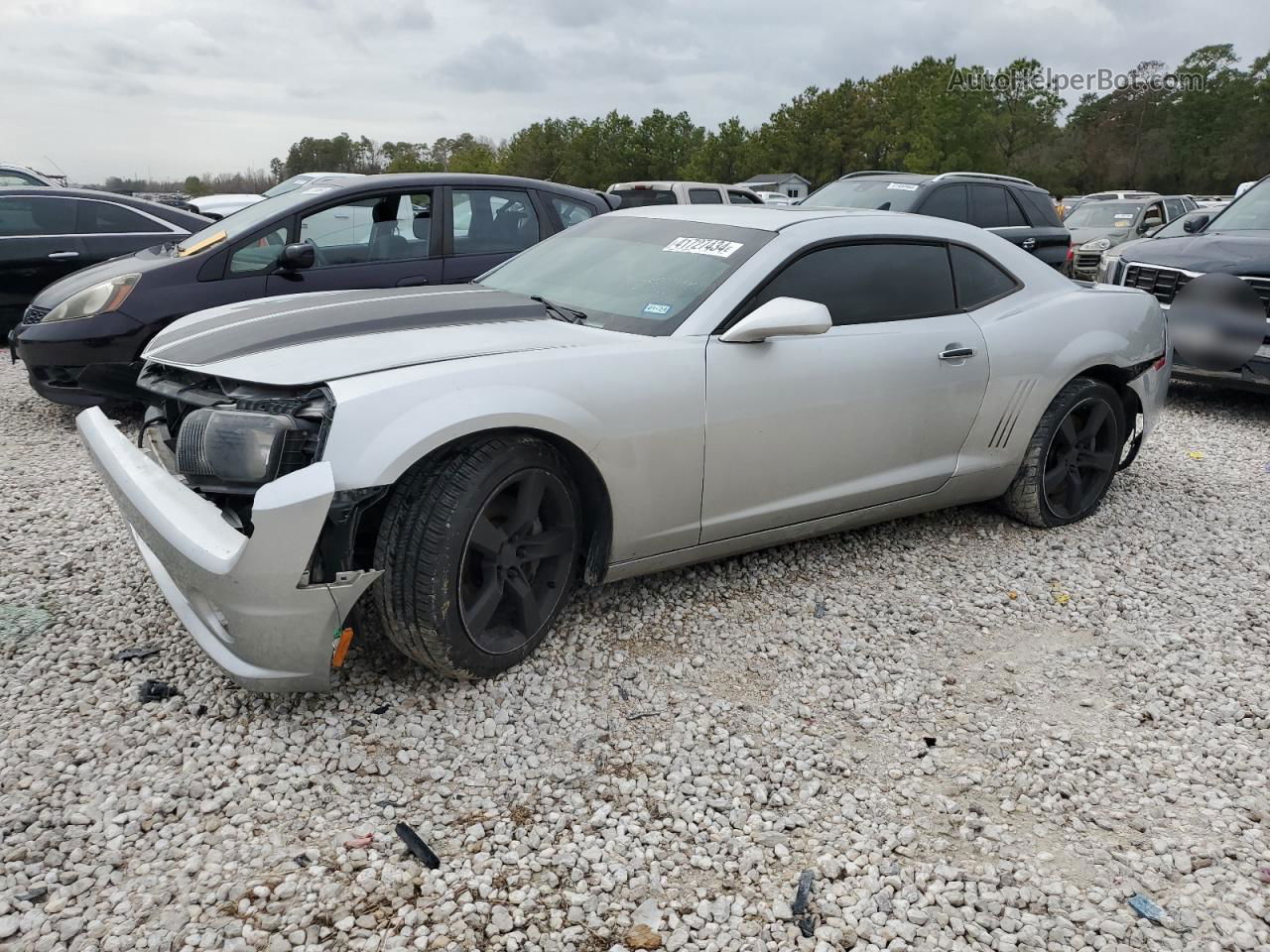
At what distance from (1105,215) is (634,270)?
15588 mm

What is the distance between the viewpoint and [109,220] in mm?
7734

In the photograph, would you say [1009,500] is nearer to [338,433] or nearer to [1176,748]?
[1176,748]

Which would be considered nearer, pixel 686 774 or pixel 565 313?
pixel 686 774

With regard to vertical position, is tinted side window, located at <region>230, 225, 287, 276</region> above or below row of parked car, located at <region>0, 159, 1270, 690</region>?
above

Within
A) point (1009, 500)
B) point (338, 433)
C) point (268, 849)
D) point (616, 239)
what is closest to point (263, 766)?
point (268, 849)

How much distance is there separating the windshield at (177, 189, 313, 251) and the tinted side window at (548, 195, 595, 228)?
167 centimetres

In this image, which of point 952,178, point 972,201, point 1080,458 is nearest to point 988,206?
point 972,201

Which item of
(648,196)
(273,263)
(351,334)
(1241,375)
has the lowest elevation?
(1241,375)

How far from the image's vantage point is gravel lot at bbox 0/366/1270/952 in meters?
2.19

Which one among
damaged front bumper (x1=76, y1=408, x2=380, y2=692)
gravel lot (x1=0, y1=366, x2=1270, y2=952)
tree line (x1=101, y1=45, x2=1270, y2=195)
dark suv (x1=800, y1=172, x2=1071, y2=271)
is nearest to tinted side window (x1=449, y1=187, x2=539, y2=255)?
gravel lot (x1=0, y1=366, x2=1270, y2=952)

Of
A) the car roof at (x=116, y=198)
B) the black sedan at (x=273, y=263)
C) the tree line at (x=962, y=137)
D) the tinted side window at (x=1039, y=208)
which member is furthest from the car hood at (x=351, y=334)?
the tree line at (x=962, y=137)

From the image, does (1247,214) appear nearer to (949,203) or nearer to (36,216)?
(949,203)

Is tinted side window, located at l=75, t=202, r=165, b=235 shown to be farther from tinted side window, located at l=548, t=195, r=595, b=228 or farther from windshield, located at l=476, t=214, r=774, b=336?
windshield, located at l=476, t=214, r=774, b=336

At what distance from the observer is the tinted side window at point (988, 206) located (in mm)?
10352
